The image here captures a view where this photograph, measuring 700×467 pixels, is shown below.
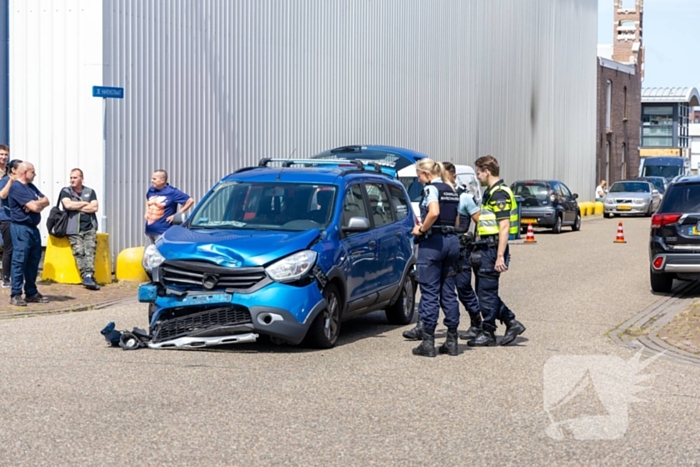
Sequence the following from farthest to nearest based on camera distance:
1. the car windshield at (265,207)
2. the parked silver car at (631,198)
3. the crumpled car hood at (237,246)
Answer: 1. the parked silver car at (631,198)
2. the car windshield at (265,207)
3. the crumpled car hood at (237,246)

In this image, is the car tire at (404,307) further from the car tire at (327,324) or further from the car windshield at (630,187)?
the car windshield at (630,187)

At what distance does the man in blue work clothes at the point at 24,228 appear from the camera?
13.9 meters

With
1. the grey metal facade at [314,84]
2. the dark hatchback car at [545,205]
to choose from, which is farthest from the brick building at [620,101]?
the dark hatchback car at [545,205]

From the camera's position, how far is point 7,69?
19438 millimetres

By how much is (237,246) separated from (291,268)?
537 mm

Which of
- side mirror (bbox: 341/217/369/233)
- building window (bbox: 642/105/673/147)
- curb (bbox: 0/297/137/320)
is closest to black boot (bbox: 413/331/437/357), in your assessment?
side mirror (bbox: 341/217/369/233)

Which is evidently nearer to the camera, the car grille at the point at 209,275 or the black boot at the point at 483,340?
the car grille at the point at 209,275

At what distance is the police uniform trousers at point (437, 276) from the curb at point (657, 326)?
2049mm

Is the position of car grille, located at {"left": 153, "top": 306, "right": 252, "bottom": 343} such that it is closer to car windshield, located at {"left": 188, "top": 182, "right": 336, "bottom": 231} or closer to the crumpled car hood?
the crumpled car hood

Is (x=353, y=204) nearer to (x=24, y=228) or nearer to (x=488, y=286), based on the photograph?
(x=488, y=286)

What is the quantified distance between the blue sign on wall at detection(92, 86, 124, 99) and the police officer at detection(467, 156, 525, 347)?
344 inches

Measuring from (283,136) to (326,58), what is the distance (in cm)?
310

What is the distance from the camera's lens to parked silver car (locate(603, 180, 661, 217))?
44.2 m

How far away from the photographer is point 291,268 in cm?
1019
